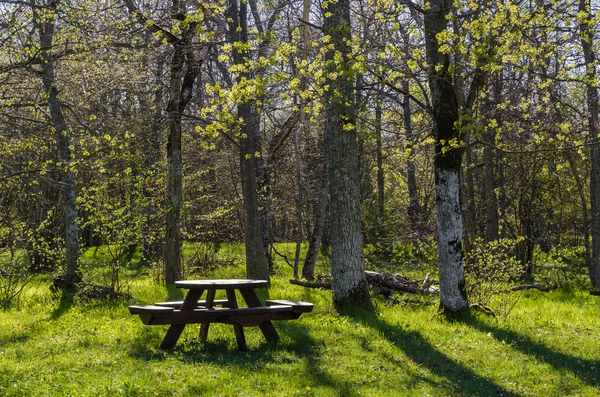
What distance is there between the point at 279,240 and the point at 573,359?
1058 inches

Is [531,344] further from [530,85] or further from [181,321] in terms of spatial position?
[530,85]

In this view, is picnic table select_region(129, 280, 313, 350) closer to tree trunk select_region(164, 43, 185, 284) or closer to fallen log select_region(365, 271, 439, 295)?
fallen log select_region(365, 271, 439, 295)

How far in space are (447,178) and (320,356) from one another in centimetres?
381

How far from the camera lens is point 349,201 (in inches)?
454

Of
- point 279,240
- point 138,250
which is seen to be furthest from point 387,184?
point 138,250

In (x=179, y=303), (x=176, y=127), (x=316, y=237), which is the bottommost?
(x=179, y=303)

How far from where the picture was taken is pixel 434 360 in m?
8.38

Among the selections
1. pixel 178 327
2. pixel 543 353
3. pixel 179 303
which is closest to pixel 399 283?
pixel 543 353

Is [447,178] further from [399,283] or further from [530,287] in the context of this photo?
[530,287]

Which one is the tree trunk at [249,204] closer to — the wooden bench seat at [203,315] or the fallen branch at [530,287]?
the fallen branch at [530,287]

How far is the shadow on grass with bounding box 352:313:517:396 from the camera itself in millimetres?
7153

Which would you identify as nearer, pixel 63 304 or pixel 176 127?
pixel 63 304

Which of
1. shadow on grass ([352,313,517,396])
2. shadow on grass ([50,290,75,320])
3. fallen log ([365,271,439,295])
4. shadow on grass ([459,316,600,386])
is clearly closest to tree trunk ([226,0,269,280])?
fallen log ([365,271,439,295])

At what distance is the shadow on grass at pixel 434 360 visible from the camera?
7.15 metres
